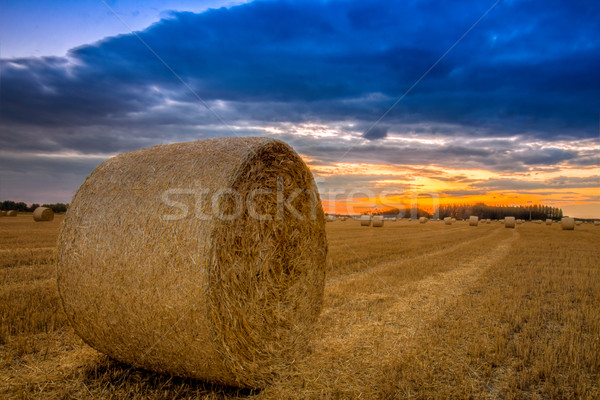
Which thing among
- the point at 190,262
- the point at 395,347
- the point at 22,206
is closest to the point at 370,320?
the point at 395,347

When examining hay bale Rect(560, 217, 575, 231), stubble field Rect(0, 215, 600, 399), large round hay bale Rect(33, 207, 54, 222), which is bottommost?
stubble field Rect(0, 215, 600, 399)

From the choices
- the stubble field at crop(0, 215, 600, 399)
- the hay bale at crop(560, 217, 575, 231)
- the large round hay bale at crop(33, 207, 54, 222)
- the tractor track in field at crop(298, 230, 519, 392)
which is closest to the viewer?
the stubble field at crop(0, 215, 600, 399)

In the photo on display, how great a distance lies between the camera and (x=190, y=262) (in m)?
3.63

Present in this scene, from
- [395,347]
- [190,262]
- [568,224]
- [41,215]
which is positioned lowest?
[395,347]

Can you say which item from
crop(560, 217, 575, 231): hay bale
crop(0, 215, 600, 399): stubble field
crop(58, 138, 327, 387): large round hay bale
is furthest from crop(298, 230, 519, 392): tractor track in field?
crop(560, 217, 575, 231): hay bale

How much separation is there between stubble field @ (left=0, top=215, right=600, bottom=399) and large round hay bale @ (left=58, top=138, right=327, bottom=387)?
1.04 feet

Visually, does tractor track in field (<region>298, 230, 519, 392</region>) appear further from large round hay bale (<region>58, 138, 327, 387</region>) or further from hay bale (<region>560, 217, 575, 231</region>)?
hay bale (<region>560, 217, 575, 231</region>)

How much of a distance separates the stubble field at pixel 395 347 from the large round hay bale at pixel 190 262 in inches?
12.5

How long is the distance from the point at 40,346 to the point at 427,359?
14.4ft

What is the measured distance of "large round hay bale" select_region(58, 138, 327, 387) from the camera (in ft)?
11.9

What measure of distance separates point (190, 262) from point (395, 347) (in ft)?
8.81

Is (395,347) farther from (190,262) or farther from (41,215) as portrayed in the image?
(41,215)

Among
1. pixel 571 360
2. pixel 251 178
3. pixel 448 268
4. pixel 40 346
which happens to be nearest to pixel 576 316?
pixel 571 360

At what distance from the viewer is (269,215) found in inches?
188
